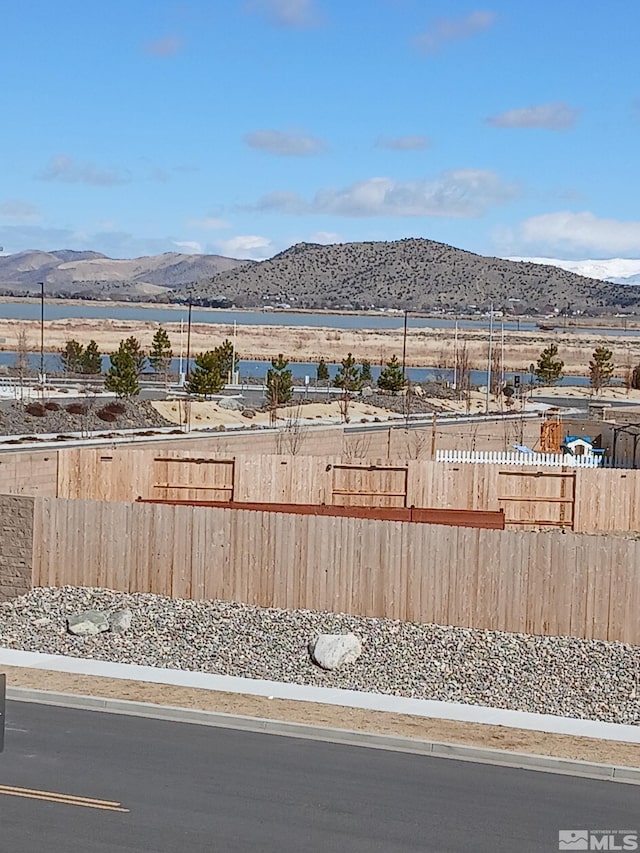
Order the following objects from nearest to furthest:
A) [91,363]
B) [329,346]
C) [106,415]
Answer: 1. [106,415]
2. [91,363]
3. [329,346]

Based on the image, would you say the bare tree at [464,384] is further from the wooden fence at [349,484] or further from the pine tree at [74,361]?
the wooden fence at [349,484]

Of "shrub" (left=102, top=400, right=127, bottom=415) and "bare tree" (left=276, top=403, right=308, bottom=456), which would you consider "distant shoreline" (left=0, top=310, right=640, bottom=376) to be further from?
"bare tree" (left=276, top=403, right=308, bottom=456)

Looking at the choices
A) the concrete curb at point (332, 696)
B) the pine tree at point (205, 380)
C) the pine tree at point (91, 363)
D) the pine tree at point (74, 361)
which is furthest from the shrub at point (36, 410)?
the concrete curb at point (332, 696)

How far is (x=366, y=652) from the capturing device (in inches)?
807

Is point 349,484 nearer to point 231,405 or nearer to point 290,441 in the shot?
point 290,441

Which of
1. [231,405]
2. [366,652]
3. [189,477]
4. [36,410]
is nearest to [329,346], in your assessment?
[231,405]

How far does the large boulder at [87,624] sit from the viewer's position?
845 inches

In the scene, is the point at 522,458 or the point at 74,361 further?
the point at 74,361

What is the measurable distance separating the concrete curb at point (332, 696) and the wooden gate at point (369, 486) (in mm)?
15082

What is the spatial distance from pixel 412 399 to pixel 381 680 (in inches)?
2131

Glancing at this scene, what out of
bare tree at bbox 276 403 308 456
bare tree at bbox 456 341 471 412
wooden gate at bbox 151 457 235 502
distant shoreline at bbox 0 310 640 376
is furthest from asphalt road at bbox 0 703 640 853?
distant shoreline at bbox 0 310 640 376

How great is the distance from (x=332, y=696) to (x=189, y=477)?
16.7m

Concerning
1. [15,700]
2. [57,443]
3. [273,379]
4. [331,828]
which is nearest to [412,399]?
[273,379]

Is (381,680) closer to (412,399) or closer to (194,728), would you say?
(194,728)
